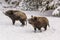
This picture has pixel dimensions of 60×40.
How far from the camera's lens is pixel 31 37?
21.6 feet

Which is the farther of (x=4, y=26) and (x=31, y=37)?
(x=4, y=26)

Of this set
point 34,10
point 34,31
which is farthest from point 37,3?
point 34,31

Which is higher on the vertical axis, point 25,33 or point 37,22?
point 37,22

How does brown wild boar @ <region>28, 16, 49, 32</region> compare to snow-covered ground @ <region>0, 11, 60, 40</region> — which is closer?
snow-covered ground @ <region>0, 11, 60, 40</region>

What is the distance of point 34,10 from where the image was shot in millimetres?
13789

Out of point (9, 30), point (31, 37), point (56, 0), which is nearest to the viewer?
point (31, 37)

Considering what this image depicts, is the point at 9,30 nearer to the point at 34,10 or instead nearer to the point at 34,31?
the point at 34,31

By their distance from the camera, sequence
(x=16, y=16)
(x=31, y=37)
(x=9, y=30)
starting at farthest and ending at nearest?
(x=16, y=16) < (x=9, y=30) < (x=31, y=37)

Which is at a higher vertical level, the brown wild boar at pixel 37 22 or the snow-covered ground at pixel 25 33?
the brown wild boar at pixel 37 22

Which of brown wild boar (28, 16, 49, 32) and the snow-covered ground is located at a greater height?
brown wild boar (28, 16, 49, 32)

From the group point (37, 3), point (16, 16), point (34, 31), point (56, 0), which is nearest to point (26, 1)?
point (37, 3)

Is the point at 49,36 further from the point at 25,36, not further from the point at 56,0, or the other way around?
the point at 56,0

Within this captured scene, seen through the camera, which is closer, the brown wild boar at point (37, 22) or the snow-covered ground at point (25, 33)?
the snow-covered ground at point (25, 33)

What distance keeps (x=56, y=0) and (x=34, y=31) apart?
5798 mm
